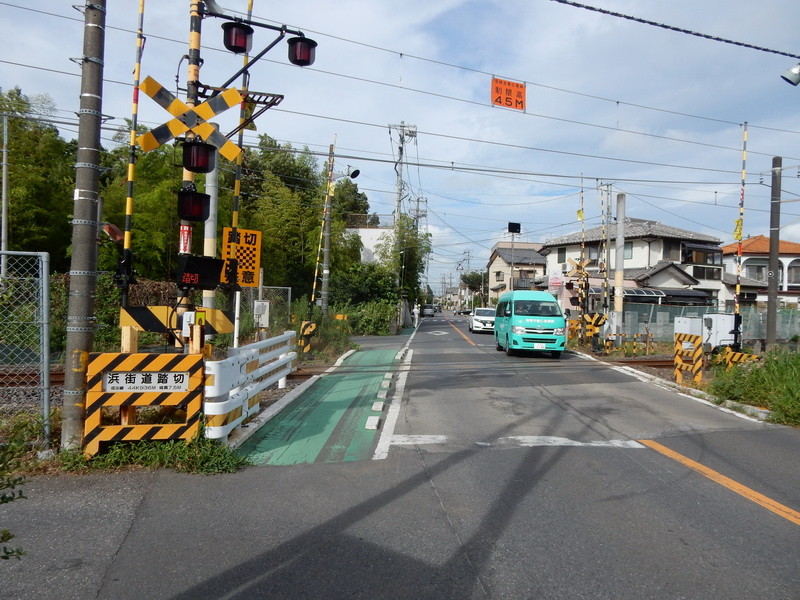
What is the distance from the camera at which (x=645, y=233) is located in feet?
135

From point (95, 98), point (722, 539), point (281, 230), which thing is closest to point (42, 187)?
point (281, 230)

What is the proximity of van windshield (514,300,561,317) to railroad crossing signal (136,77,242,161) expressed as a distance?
532 inches

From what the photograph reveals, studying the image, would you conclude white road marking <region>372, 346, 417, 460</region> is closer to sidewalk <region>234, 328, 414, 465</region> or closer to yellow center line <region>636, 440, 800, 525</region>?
sidewalk <region>234, 328, 414, 465</region>

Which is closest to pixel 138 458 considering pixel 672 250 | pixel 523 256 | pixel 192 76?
pixel 192 76

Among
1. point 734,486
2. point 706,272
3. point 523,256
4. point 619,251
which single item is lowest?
point 734,486

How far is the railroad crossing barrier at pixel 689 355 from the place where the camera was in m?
12.7

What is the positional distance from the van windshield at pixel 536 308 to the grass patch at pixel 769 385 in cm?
755

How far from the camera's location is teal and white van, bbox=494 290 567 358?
18.4 meters

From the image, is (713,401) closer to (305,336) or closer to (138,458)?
(138,458)

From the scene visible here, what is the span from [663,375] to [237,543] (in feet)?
42.2

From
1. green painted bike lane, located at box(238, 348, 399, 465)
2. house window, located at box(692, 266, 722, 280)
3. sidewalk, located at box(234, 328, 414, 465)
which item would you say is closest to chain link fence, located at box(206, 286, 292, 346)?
sidewalk, located at box(234, 328, 414, 465)

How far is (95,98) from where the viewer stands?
19.6 ft

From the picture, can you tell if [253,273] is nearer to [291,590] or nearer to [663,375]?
[291,590]

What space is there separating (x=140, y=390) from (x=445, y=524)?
132 inches
